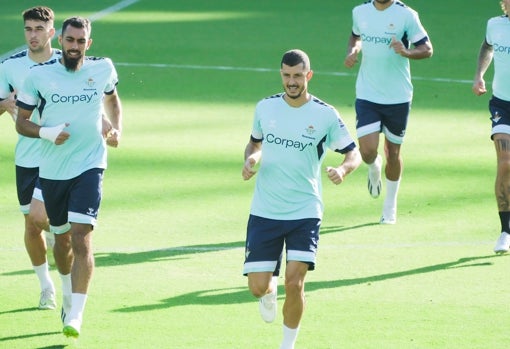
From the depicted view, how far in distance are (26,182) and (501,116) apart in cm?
447

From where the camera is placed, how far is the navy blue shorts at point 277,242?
9188mm

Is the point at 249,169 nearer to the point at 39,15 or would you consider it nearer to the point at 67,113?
the point at 67,113

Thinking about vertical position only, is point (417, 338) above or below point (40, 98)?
below

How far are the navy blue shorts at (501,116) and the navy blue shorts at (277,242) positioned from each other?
342 centimetres

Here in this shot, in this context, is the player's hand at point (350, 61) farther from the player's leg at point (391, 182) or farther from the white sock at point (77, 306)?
the white sock at point (77, 306)

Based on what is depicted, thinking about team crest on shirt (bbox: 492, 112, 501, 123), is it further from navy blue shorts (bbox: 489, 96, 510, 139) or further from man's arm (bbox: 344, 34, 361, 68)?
man's arm (bbox: 344, 34, 361, 68)

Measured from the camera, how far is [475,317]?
10.2m

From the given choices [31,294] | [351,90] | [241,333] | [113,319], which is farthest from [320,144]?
[351,90]

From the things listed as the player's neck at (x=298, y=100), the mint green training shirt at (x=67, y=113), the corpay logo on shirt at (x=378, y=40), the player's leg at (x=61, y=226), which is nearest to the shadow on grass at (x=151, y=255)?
the player's leg at (x=61, y=226)

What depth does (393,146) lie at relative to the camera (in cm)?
1359

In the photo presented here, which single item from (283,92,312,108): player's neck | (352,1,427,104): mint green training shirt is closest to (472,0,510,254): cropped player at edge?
(352,1,427,104): mint green training shirt

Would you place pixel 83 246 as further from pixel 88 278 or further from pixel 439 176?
pixel 439 176

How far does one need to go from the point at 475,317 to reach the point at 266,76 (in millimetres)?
11908

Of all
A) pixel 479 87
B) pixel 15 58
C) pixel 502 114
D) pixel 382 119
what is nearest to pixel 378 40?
pixel 382 119
